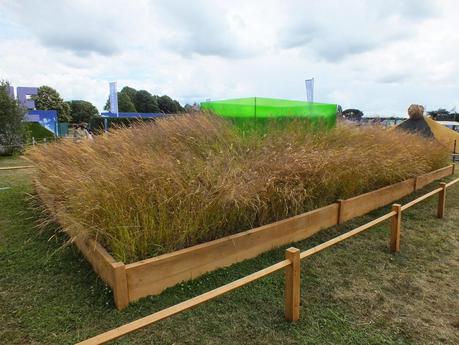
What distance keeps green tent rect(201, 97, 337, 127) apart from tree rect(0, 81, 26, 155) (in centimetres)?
929

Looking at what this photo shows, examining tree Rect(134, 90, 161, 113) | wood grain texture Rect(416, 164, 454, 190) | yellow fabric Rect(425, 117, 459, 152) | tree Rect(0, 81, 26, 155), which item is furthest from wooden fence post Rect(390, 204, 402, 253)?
tree Rect(134, 90, 161, 113)

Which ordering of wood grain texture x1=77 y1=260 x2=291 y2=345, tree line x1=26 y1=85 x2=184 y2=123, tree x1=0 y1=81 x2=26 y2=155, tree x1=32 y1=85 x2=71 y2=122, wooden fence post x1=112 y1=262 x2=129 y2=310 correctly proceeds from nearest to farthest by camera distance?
wood grain texture x1=77 y1=260 x2=291 y2=345, wooden fence post x1=112 y1=262 x2=129 y2=310, tree x1=0 y1=81 x2=26 y2=155, tree x1=32 y1=85 x2=71 y2=122, tree line x1=26 y1=85 x2=184 y2=123

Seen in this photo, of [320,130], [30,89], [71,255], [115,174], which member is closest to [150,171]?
[115,174]

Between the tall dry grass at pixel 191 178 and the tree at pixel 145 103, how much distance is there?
154ft

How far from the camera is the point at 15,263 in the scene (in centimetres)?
272

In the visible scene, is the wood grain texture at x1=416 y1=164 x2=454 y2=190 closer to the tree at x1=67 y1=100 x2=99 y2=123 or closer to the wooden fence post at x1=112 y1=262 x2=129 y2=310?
the wooden fence post at x1=112 y1=262 x2=129 y2=310

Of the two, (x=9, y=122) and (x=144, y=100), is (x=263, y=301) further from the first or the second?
(x=144, y=100)

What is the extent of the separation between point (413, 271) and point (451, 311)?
0.58 metres

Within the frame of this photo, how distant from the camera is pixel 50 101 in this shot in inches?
1715

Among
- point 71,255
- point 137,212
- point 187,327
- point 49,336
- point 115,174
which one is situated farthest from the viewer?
point 71,255

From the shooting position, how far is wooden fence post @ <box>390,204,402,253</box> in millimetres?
3055

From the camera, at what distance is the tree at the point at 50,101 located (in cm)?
4291

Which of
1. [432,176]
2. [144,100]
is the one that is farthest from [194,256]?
[144,100]

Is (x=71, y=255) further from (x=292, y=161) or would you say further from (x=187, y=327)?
(x=292, y=161)
